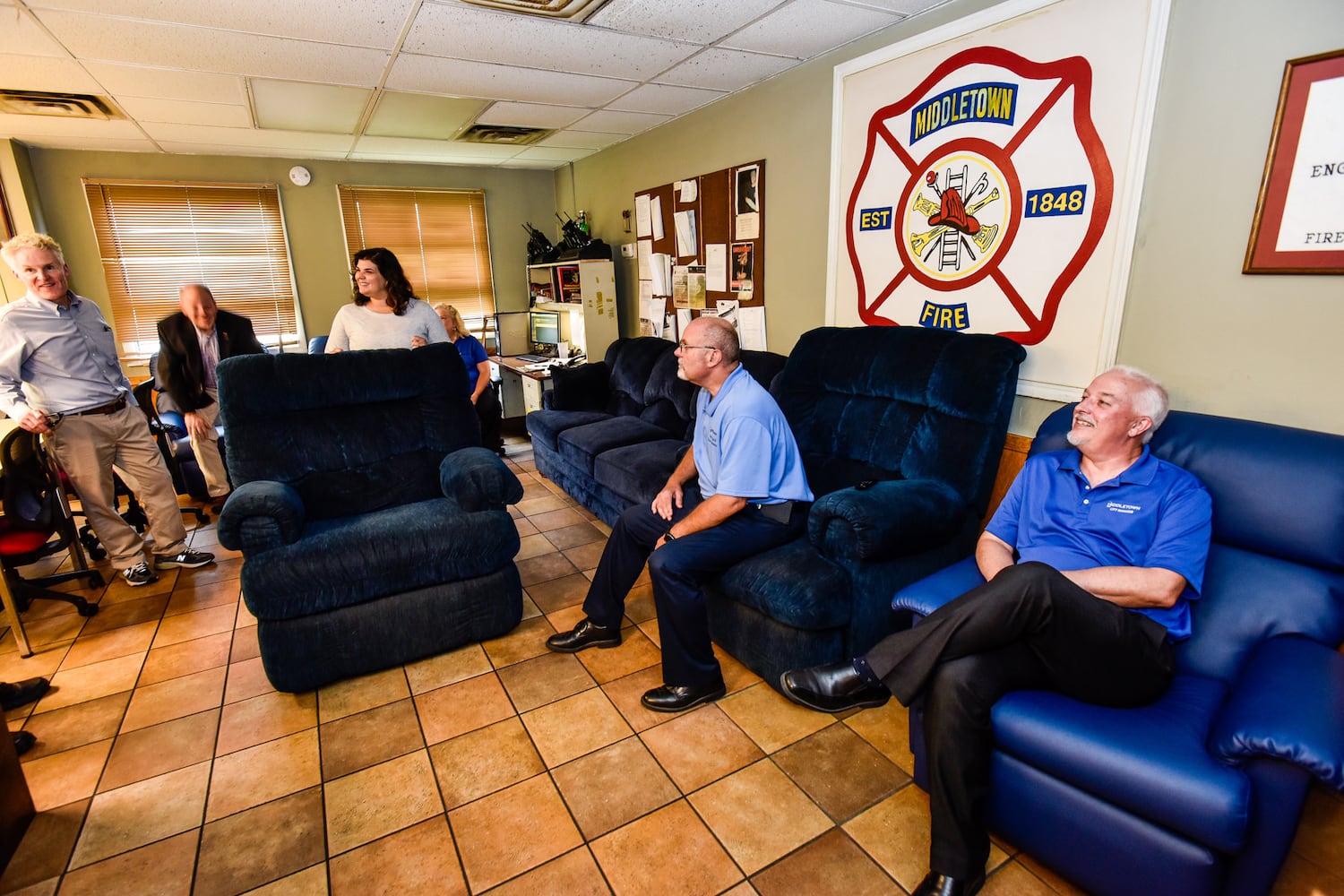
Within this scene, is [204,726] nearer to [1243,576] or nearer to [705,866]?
[705,866]

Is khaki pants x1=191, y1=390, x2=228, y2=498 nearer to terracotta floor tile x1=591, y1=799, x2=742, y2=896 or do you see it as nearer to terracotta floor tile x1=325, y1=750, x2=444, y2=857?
terracotta floor tile x1=325, y1=750, x2=444, y2=857

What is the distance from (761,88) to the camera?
3623 millimetres

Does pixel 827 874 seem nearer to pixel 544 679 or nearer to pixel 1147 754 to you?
pixel 1147 754

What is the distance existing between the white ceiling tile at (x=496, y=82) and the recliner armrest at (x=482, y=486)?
198 cm

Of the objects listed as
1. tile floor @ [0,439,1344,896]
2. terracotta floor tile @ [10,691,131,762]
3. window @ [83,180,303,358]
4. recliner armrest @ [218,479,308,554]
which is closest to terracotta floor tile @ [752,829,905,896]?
tile floor @ [0,439,1344,896]

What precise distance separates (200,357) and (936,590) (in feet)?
13.5

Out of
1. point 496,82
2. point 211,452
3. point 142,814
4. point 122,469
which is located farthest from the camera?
point 211,452

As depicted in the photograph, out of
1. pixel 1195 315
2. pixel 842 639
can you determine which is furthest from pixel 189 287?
pixel 1195 315

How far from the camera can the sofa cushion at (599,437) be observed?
380 cm

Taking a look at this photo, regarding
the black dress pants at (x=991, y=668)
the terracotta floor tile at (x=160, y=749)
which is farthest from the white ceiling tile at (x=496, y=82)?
the black dress pants at (x=991, y=668)

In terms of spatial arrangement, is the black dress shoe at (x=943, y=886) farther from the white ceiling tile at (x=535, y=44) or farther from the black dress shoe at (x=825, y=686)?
the white ceiling tile at (x=535, y=44)

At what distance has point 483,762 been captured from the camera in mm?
1993

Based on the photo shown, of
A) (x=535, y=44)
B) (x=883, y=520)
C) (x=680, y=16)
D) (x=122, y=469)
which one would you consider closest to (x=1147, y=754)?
(x=883, y=520)

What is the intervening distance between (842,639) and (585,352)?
377 centimetres
